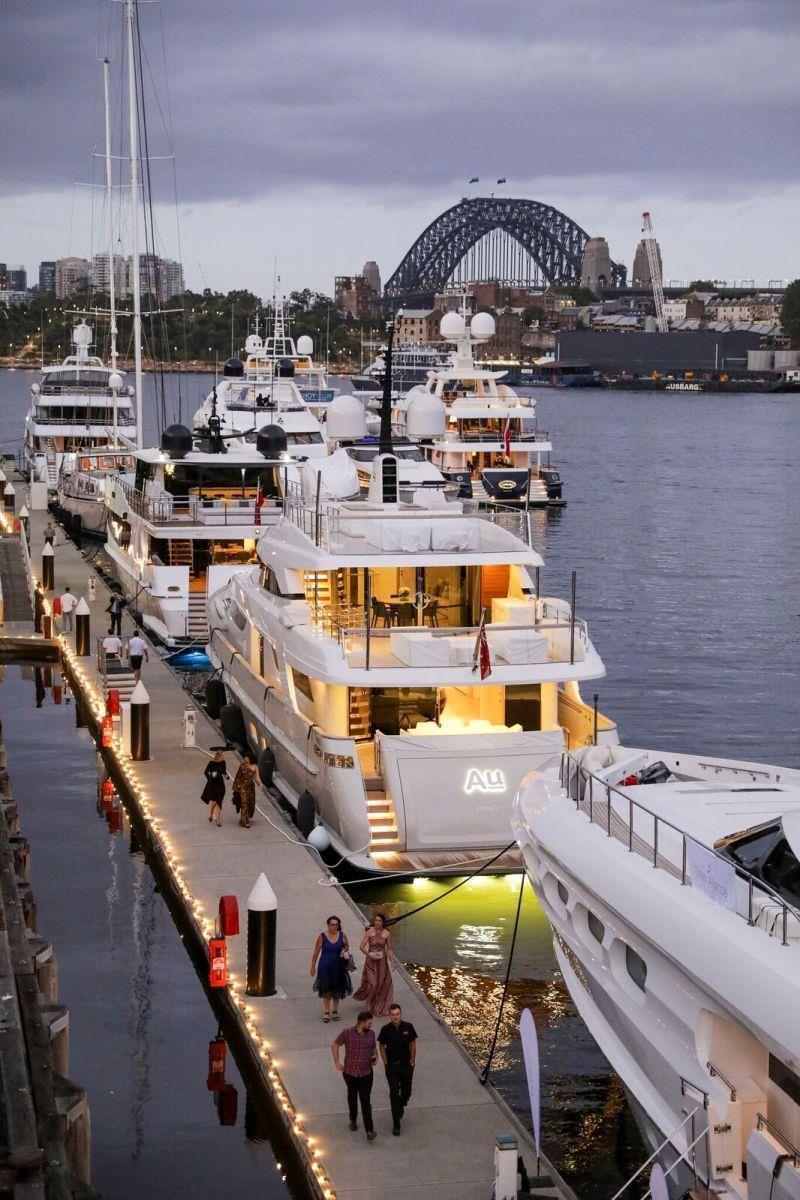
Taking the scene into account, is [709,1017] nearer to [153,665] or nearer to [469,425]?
[153,665]

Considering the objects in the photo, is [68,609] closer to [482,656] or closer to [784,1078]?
[482,656]

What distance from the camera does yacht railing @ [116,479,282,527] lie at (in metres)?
35.7

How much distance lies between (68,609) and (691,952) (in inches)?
1036

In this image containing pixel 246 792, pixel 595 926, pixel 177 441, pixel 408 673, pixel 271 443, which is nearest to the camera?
pixel 595 926

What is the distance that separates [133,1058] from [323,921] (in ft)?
7.59

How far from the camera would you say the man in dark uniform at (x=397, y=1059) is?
12734 millimetres

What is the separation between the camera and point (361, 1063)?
1254 cm

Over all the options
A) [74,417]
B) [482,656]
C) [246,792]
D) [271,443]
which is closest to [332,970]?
[482,656]

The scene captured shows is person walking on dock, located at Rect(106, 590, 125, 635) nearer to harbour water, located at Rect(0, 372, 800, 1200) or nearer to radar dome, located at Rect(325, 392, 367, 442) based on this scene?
harbour water, located at Rect(0, 372, 800, 1200)

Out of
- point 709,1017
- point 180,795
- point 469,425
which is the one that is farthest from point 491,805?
point 469,425

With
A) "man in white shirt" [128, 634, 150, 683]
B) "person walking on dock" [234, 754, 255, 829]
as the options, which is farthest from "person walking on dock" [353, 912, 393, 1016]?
"man in white shirt" [128, 634, 150, 683]

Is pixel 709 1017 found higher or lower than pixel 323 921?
higher

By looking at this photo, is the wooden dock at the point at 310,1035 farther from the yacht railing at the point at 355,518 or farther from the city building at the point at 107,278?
the city building at the point at 107,278

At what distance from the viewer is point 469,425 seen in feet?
240
